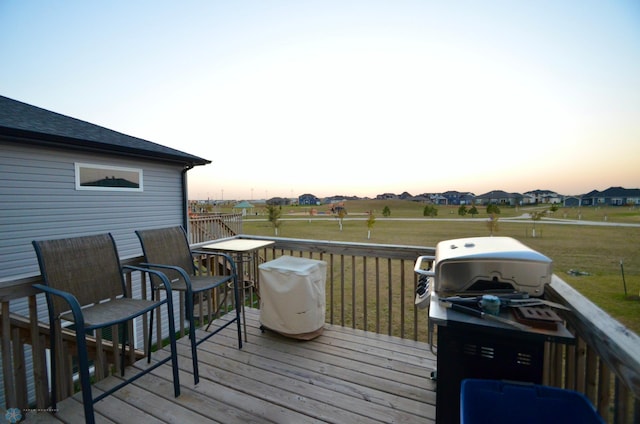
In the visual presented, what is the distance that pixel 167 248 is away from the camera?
2469 mm

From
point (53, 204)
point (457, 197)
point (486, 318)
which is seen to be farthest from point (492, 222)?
point (53, 204)

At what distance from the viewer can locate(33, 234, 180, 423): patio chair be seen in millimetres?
1477

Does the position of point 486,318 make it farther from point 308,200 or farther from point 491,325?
point 308,200

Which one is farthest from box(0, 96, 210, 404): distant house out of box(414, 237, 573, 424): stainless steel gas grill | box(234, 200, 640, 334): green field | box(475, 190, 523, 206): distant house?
box(475, 190, 523, 206): distant house

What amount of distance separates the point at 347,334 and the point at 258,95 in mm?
5985

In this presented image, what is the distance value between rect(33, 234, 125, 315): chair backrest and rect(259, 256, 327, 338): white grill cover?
1.15 meters

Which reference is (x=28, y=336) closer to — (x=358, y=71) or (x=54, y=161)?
(x=54, y=161)

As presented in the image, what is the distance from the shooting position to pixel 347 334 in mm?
2830

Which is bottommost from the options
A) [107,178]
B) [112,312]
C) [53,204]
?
[112,312]

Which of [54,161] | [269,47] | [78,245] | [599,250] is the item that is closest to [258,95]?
[269,47]

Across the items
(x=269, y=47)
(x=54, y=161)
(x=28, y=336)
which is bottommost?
(x=28, y=336)

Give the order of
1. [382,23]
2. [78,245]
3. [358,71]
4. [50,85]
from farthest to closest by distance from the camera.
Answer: [50,85]
[358,71]
[382,23]
[78,245]

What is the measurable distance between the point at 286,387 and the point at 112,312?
1.25 m

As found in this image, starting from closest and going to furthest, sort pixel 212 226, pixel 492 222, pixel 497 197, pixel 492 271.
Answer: pixel 492 271
pixel 212 226
pixel 492 222
pixel 497 197
